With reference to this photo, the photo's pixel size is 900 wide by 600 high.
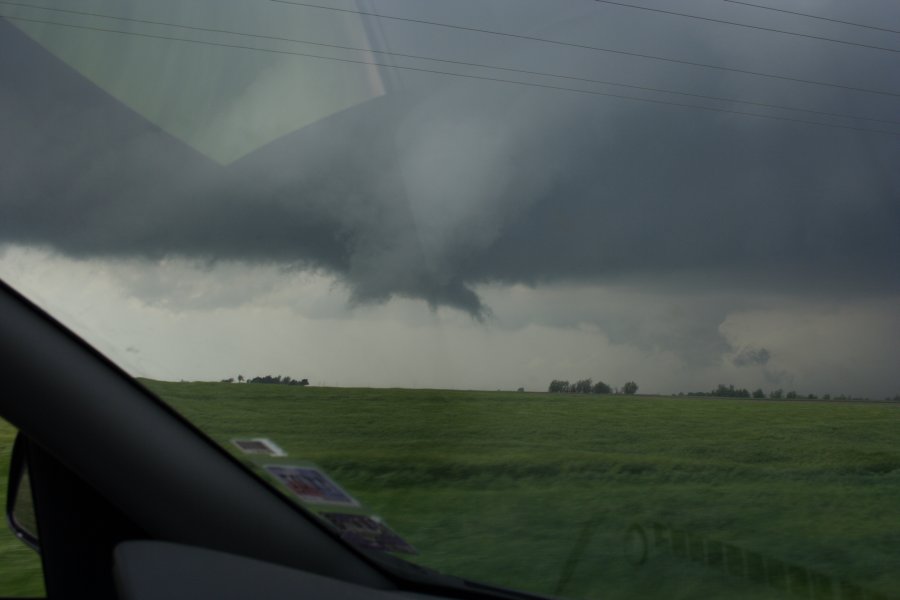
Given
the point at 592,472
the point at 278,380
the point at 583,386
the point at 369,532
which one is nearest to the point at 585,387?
the point at 583,386

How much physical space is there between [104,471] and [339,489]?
77 cm

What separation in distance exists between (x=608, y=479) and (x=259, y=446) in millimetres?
1185

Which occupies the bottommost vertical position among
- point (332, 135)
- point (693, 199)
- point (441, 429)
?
point (441, 429)

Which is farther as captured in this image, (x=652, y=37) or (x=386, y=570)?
(x=386, y=570)

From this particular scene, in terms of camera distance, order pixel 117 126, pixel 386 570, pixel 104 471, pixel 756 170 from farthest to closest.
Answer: pixel 117 126, pixel 386 570, pixel 104 471, pixel 756 170

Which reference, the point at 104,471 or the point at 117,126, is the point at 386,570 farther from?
the point at 117,126

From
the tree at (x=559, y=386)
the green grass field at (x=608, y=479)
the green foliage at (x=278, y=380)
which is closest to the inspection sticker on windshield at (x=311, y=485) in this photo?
the green grass field at (x=608, y=479)

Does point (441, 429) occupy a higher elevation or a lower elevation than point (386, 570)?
higher

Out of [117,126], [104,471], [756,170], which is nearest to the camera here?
[756,170]

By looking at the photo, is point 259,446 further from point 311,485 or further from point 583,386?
point 583,386

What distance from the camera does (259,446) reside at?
3016mm

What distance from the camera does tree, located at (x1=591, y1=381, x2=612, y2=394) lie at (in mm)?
2711

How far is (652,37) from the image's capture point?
258 cm

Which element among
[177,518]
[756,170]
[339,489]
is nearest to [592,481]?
[339,489]
